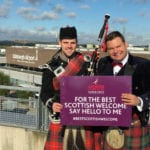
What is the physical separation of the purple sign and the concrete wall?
2416mm

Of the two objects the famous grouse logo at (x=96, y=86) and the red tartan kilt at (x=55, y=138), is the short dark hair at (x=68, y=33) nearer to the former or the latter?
the famous grouse logo at (x=96, y=86)

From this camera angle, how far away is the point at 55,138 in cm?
440

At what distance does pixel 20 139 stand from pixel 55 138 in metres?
2.30

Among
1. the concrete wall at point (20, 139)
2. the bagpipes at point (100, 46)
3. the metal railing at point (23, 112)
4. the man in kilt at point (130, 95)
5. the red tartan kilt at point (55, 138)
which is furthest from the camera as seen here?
the metal railing at point (23, 112)

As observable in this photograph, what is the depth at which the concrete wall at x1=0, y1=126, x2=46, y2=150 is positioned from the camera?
6.43 metres

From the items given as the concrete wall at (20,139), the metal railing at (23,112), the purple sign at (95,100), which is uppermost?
the purple sign at (95,100)

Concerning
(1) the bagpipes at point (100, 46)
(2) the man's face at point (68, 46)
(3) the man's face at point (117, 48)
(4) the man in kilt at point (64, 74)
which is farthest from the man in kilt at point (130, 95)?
(2) the man's face at point (68, 46)

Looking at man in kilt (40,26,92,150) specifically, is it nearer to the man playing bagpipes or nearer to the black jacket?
the man playing bagpipes

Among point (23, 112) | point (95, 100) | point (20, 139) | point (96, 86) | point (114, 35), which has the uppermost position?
point (114, 35)

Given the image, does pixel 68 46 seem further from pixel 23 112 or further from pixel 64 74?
pixel 23 112

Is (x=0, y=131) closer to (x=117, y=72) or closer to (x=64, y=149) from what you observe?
(x=64, y=149)

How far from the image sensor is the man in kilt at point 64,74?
13.9ft

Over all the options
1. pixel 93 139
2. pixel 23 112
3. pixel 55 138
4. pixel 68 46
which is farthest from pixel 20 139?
pixel 68 46

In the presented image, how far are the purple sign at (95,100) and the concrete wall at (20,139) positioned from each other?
7.93ft
